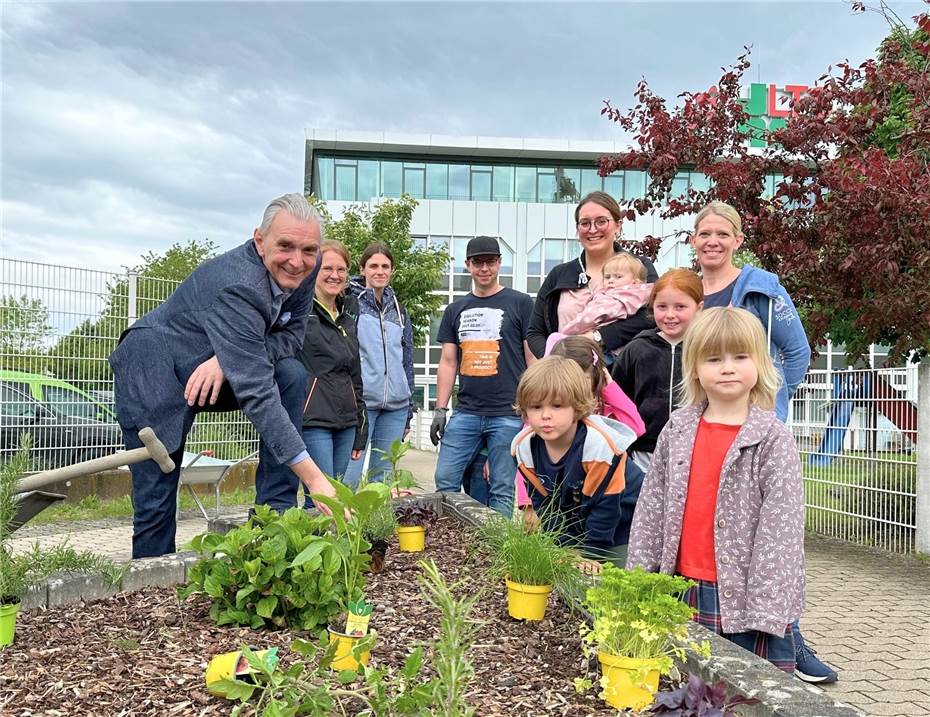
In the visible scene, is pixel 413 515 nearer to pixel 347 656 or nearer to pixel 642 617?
pixel 347 656

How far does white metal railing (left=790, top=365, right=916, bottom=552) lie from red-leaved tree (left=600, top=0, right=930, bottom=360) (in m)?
0.46

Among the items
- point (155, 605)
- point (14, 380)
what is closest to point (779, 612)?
point (155, 605)

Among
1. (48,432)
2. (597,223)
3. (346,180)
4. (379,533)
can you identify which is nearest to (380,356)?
(597,223)

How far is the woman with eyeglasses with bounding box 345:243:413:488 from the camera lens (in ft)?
18.4

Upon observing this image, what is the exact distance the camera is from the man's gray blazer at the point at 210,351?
10.1 ft

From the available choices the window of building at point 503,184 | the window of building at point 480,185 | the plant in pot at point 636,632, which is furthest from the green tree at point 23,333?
the window of building at point 503,184

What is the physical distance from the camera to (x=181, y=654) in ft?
7.79

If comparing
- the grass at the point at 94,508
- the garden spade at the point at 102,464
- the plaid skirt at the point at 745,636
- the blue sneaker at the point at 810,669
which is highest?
the garden spade at the point at 102,464

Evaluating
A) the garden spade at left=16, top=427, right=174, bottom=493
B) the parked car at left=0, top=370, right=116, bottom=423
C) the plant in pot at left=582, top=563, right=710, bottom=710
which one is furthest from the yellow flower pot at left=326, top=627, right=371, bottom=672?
the parked car at left=0, top=370, right=116, bottom=423

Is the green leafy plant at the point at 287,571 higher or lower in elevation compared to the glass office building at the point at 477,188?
lower

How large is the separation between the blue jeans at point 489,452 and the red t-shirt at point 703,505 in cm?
251

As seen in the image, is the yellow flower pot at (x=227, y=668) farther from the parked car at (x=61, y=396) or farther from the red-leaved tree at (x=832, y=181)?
the parked car at (x=61, y=396)

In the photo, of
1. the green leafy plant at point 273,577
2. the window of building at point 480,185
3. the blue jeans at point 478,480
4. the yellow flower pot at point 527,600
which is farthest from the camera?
the window of building at point 480,185

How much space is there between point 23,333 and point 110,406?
1115 millimetres
